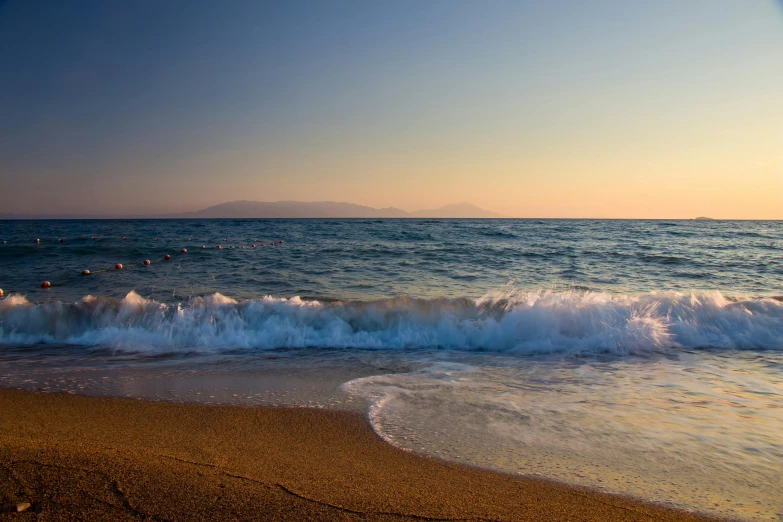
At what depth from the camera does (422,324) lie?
9469 mm

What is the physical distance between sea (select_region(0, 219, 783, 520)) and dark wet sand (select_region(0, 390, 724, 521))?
0.33 meters

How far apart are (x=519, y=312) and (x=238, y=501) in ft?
24.1

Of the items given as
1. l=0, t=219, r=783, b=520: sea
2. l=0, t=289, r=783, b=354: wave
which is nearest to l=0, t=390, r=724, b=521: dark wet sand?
l=0, t=219, r=783, b=520: sea

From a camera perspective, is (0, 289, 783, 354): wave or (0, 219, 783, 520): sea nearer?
(0, 219, 783, 520): sea

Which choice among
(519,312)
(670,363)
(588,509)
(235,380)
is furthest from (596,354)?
(235,380)

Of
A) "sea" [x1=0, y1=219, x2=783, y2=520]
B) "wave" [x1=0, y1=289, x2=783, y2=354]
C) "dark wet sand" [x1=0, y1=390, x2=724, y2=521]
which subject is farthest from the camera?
"wave" [x1=0, y1=289, x2=783, y2=354]

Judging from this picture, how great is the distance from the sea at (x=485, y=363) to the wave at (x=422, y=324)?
0.04m

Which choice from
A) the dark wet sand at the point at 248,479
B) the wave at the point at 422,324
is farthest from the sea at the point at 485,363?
the dark wet sand at the point at 248,479

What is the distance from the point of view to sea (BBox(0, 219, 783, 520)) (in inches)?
154

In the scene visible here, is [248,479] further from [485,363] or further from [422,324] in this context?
[422,324]

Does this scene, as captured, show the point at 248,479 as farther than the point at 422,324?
No

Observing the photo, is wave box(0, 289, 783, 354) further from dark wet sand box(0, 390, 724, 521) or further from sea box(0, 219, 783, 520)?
dark wet sand box(0, 390, 724, 521)

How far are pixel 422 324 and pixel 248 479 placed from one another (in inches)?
255

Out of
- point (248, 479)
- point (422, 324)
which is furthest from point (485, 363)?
point (248, 479)
